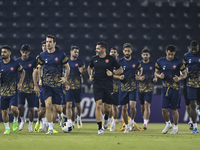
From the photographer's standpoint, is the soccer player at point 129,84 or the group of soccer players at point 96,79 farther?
the soccer player at point 129,84

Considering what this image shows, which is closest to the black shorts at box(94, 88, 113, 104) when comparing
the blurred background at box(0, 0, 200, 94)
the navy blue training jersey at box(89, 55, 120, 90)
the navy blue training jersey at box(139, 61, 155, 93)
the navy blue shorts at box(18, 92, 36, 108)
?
the navy blue training jersey at box(89, 55, 120, 90)

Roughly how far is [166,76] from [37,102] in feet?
15.1

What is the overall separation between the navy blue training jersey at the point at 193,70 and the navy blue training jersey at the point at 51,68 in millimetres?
4118

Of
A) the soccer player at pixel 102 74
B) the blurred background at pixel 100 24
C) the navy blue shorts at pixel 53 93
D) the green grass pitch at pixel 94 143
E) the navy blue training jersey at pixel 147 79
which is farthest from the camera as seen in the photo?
the blurred background at pixel 100 24

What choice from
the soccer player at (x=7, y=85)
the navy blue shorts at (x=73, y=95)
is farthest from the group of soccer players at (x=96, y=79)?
the navy blue shorts at (x=73, y=95)

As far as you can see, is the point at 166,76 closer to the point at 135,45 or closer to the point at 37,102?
the point at 37,102

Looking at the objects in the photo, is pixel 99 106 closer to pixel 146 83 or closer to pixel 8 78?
pixel 8 78

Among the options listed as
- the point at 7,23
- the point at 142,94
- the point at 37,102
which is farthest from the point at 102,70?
the point at 7,23

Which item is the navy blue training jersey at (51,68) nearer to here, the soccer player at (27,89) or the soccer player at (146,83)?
the soccer player at (27,89)

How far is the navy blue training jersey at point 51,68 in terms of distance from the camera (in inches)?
387

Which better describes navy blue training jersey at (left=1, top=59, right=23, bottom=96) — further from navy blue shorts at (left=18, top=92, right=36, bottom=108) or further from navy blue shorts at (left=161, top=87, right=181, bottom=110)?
navy blue shorts at (left=161, top=87, right=181, bottom=110)

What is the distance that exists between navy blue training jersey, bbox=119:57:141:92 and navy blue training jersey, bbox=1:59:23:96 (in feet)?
11.4

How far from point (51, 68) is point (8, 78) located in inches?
60.7

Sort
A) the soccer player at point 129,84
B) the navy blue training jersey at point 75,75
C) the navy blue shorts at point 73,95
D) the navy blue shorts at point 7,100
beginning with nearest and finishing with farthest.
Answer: the navy blue shorts at point 7,100, the soccer player at point 129,84, the navy blue shorts at point 73,95, the navy blue training jersey at point 75,75
